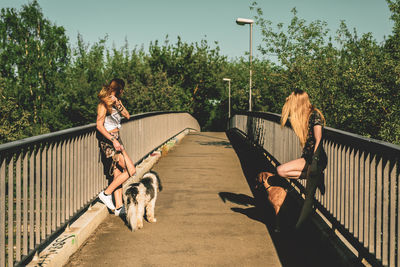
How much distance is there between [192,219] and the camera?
584 centimetres

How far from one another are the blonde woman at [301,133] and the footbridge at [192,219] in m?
0.19

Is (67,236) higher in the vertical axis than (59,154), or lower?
lower

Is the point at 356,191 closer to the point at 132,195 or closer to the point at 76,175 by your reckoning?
the point at 132,195

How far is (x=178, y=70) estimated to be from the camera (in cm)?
5053

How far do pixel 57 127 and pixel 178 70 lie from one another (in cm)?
1803

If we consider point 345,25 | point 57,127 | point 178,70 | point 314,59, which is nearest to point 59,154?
point 314,59

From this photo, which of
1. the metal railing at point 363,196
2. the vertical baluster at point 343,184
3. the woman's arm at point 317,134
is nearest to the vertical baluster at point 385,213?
the metal railing at point 363,196

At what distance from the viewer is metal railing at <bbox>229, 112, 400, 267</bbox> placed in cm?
326

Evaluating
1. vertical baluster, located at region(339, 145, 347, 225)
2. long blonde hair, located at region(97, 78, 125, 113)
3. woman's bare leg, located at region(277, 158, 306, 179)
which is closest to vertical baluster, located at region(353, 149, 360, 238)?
vertical baluster, located at region(339, 145, 347, 225)

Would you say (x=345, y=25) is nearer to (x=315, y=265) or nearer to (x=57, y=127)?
(x=315, y=265)

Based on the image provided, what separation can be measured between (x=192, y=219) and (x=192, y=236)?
775 millimetres

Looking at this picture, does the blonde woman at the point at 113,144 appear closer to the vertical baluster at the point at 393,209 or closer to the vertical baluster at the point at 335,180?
the vertical baluster at the point at 335,180

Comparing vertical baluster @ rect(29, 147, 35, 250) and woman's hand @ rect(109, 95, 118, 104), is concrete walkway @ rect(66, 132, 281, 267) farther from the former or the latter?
woman's hand @ rect(109, 95, 118, 104)

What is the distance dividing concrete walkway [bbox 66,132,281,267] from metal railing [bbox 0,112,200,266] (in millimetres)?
498
